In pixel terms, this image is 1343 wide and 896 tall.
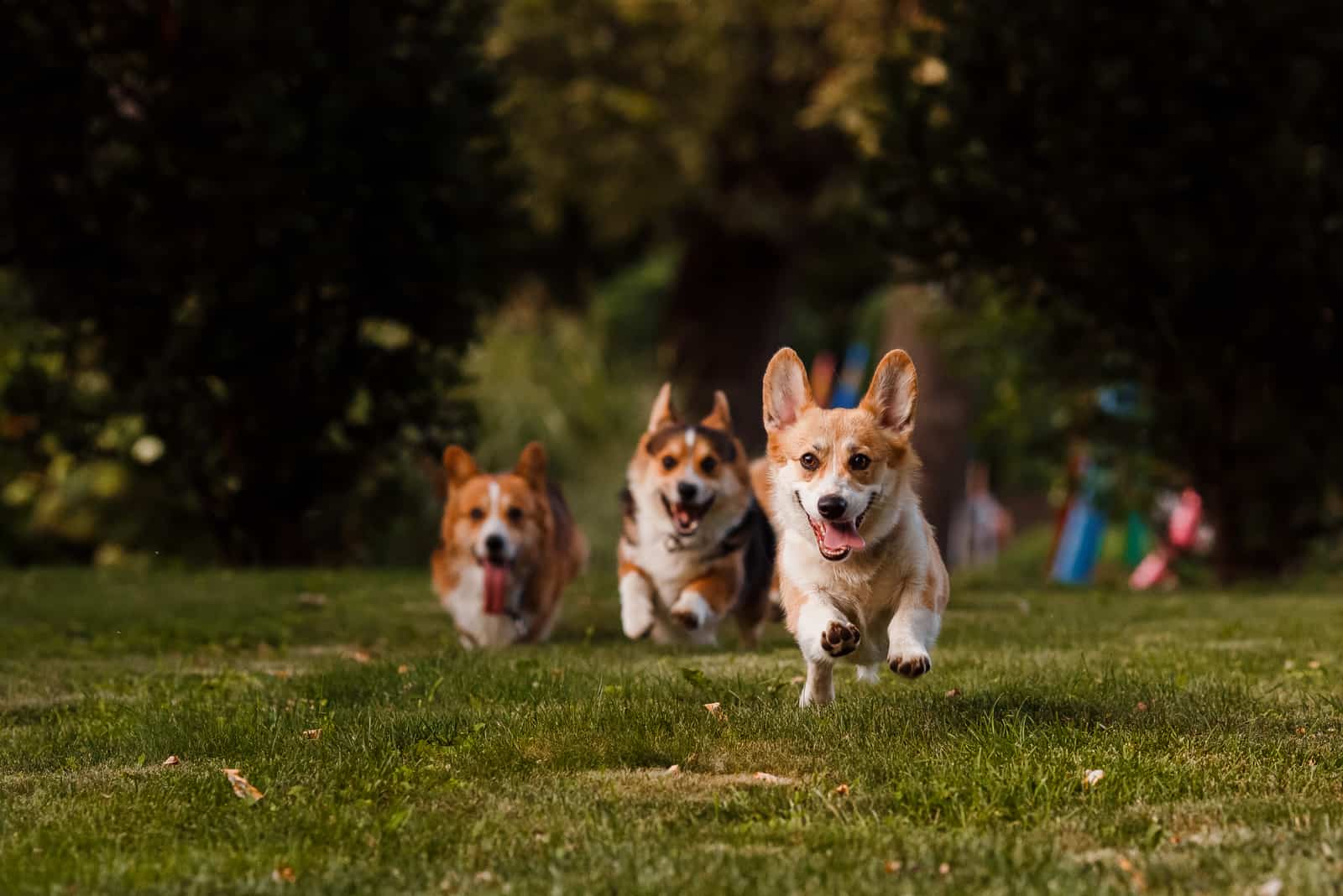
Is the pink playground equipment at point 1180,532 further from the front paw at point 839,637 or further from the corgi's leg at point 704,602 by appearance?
the front paw at point 839,637

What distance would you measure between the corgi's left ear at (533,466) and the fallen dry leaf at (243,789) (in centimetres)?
432

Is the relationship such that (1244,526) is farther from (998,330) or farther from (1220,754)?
(1220,754)

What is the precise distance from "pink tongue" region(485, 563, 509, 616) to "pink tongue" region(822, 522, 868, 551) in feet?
11.4

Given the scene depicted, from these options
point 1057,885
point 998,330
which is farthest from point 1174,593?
point 1057,885

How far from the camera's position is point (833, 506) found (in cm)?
564

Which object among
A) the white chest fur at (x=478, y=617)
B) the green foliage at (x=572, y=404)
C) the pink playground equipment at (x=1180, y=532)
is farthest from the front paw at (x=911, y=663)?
the green foliage at (x=572, y=404)

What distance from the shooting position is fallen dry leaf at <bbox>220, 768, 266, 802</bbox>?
16.3ft

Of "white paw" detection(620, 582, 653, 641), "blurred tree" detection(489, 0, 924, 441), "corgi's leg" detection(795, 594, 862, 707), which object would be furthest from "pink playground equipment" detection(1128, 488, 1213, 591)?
"corgi's leg" detection(795, 594, 862, 707)

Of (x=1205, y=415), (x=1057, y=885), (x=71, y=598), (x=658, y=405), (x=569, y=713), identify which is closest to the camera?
(x=1057, y=885)

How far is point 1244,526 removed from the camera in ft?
44.3

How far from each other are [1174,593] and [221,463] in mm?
6884

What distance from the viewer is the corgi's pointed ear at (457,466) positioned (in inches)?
366

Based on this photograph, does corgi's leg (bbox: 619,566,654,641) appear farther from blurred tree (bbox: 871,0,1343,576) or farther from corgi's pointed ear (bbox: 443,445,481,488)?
blurred tree (bbox: 871,0,1343,576)

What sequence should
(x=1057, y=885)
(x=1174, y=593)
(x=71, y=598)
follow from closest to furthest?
(x=1057, y=885), (x=71, y=598), (x=1174, y=593)
